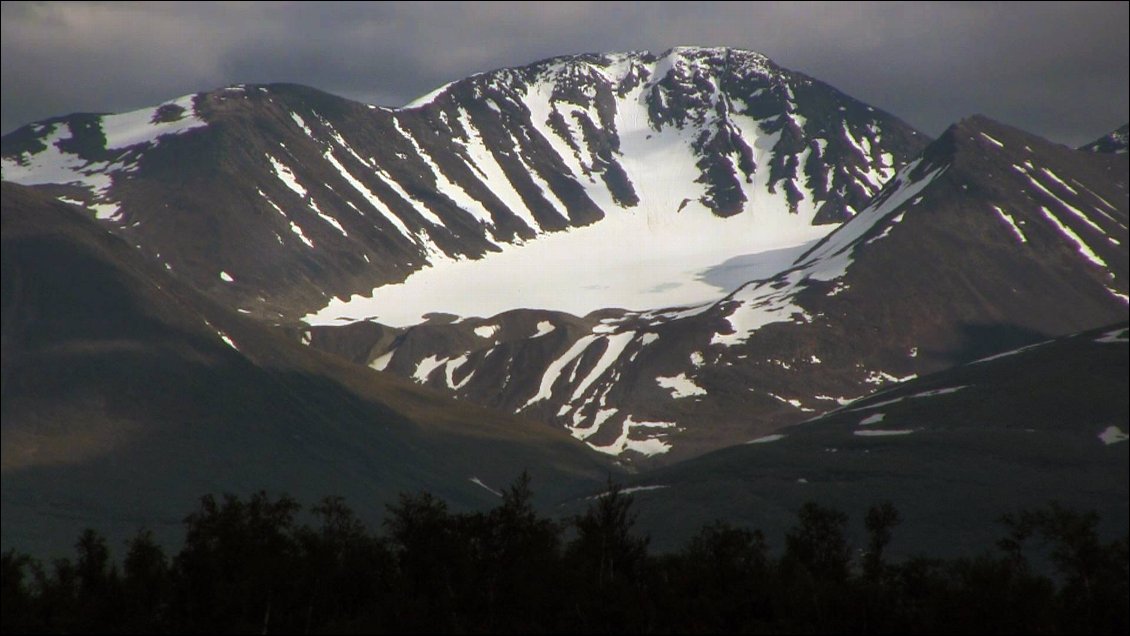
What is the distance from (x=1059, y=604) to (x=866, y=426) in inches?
3962

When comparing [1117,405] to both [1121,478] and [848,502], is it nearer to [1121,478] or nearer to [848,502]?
[1121,478]

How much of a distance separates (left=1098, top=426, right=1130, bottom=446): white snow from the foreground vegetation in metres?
70.3

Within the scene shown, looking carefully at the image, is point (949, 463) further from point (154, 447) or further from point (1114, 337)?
point (154, 447)

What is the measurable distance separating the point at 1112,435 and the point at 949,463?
16.4 m

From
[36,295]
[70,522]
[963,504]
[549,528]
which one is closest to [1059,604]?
[549,528]

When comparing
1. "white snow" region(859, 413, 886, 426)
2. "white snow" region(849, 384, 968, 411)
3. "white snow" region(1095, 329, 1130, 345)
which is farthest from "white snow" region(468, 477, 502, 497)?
"white snow" region(1095, 329, 1130, 345)

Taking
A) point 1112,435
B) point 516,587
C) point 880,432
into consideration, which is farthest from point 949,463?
point 516,587

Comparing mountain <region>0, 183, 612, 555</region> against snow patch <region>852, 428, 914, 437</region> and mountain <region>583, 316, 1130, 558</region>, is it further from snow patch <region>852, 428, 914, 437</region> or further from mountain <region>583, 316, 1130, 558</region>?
snow patch <region>852, 428, 914, 437</region>

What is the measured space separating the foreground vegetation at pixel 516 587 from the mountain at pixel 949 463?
52499 millimetres

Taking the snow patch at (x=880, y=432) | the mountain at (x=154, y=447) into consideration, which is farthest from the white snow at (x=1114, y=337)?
the mountain at (x=154, y=447)

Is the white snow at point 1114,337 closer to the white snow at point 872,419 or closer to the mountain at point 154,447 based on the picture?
the white snow at point 872,419

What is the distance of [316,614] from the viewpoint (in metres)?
66.7

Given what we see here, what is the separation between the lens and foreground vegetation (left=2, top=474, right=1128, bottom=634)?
2472 inches

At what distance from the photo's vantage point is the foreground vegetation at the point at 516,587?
206ft
